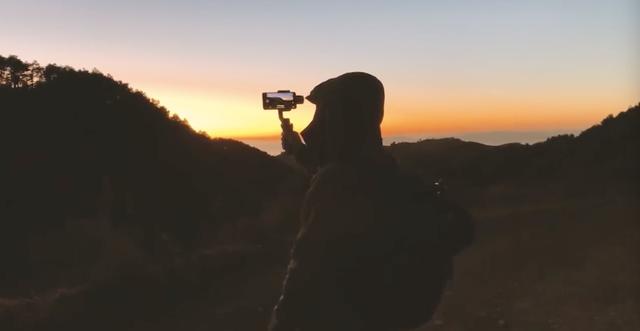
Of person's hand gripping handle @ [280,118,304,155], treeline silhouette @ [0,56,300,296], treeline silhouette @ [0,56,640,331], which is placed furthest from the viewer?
treeline silhouette @ [0,56,300,296]

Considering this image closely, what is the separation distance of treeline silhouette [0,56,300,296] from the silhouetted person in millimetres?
12424

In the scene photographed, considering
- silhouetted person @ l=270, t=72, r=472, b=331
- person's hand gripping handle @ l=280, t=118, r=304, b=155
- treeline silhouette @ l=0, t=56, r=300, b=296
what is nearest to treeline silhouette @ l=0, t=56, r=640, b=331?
treeline silhouette @ l=0, t=56, r=300, b=296

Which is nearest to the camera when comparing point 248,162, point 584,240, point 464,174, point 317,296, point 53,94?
point 317,296

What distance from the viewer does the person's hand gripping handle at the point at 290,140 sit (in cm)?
258

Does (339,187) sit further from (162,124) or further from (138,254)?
(162,124)

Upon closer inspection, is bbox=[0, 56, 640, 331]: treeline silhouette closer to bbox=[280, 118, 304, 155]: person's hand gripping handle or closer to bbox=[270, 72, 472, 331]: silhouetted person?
bbox=[280, 118, 304, 155]: person's hand gripping handle

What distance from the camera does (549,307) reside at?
32.2 feet

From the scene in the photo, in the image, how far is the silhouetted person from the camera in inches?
77.2

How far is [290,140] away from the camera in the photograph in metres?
2.66

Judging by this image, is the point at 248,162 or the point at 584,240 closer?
the point at 584,240

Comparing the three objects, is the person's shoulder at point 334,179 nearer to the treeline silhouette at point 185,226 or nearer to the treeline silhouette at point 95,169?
the treeline silhouette at point 185,226

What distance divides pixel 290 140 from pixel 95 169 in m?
14.7

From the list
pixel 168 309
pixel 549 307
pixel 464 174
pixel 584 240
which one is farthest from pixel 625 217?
pixel 464 174

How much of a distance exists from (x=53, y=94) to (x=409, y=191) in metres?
16.0
